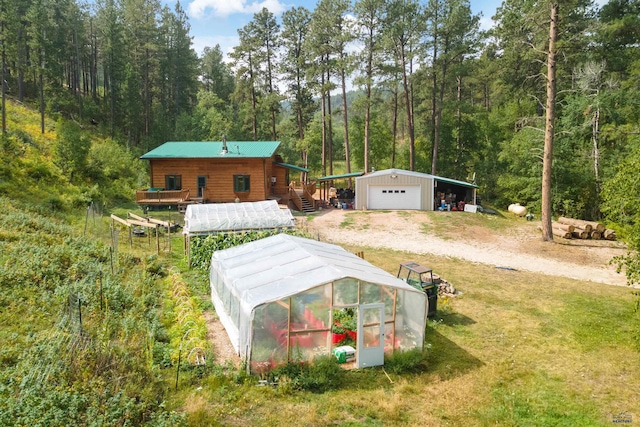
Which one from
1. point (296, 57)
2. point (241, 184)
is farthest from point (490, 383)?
point (296, 57)

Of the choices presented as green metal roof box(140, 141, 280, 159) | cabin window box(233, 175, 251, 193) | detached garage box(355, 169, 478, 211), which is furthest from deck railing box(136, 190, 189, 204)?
detached garage box(355, 169, 478, 211)

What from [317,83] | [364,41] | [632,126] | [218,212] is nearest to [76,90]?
[317,83]

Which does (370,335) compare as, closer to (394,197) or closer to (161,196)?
(394,197)

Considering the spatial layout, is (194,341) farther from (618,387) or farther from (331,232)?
(331,232)

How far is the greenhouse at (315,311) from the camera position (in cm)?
731

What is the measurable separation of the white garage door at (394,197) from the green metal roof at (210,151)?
737 cm

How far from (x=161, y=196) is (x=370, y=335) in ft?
65.9

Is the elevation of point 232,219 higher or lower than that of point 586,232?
higher

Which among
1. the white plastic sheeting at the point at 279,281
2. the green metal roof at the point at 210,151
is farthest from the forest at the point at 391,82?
the white plastic sheeting at the point at 279,281

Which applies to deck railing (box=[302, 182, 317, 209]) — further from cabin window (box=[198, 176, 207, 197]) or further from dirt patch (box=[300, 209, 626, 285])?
cabin window (box=[198, 176, 207, 197])

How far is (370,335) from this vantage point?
7949mm

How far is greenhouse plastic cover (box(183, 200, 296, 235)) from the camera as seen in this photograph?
1558 cm

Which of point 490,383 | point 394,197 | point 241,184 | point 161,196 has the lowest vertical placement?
point 490,383

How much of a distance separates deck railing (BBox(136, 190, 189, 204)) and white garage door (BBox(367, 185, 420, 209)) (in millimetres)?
12008
